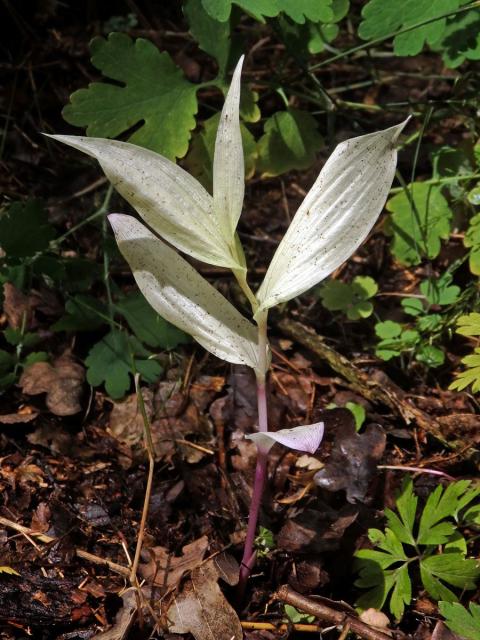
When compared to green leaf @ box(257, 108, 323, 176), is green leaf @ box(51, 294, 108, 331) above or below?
below

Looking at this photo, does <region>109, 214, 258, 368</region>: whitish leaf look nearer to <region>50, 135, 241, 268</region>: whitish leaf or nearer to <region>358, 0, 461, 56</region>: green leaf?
<region>50, 135, 241, 268</region>: whitish leaf

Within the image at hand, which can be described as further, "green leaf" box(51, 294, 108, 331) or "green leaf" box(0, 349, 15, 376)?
"green leaf" box(51, 294, 108, 331)

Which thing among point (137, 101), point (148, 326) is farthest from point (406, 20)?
point (148, 326)

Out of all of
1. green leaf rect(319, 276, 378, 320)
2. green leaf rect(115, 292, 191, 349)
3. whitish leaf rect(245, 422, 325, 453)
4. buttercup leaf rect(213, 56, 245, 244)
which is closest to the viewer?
whitish leaf rect(245, 422, 325, 453)

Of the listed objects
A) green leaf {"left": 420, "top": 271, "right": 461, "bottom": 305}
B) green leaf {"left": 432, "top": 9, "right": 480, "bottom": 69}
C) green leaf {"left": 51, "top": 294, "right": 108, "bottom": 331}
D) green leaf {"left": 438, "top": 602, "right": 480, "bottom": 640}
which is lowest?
green leaf {"left": 420, "top": 271, "right": 461, "bottom": 305}

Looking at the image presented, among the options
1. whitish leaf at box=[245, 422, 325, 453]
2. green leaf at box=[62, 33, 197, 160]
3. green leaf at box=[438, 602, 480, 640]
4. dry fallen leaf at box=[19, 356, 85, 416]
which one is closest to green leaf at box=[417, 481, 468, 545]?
green leaf at box=[438, 602, 480, 640]

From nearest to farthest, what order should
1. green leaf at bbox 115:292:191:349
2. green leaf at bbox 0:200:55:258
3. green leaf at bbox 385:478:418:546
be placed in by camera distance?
green leaf at bbox 385:478:418:546 → green leaf at bbox 0:200:55:258 → green leaf at bbox 115:292:191:349

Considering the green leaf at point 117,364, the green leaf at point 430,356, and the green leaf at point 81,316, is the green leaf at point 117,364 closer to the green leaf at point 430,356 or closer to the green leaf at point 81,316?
the green leaf at point 81,316

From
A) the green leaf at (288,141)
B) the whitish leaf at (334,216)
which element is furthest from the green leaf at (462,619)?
the green leaf at (288,141)

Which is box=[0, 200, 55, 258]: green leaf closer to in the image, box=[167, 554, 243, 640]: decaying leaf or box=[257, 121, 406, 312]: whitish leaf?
box=[257, 121, 406, 312]: whitish leaf
